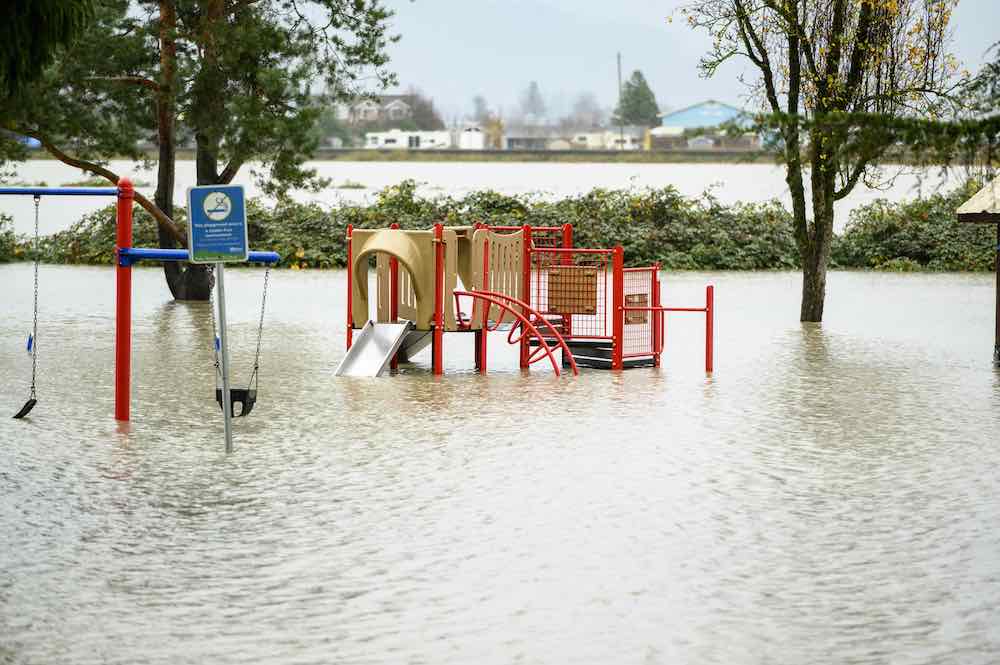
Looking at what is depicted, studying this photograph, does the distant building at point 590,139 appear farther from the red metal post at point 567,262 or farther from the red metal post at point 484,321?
the red metal post at point 484,321

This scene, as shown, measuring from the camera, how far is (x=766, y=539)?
28.8ft

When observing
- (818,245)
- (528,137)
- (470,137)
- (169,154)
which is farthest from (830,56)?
(528,137)

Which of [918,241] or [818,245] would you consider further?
[918,241]

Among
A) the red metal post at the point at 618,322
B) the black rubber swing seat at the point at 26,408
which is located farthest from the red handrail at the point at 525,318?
the black rubber swing seat at the point at 26,408

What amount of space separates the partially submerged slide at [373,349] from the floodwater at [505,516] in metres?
0.30

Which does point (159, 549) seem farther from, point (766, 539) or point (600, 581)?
point (766, 539)

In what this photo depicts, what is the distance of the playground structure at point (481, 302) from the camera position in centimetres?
1683

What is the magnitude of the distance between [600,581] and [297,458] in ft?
13.5

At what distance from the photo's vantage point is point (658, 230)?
3750 cm

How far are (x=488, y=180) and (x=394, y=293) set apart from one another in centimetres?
8059

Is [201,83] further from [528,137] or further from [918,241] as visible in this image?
[528,137]

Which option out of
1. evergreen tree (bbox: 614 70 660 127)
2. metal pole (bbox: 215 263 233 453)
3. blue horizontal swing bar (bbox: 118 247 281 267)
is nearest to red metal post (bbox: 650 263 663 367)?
blue horizontal swing bar (bbox: 118 247 281 267)

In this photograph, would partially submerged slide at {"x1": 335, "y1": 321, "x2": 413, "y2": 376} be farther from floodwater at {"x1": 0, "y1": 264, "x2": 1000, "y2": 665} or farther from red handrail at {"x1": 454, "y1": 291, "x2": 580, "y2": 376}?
red handrail at {"x1": 454, "y1": 291, "x2": 580, "y2": 376}

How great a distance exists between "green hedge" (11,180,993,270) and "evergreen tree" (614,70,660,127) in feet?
387
